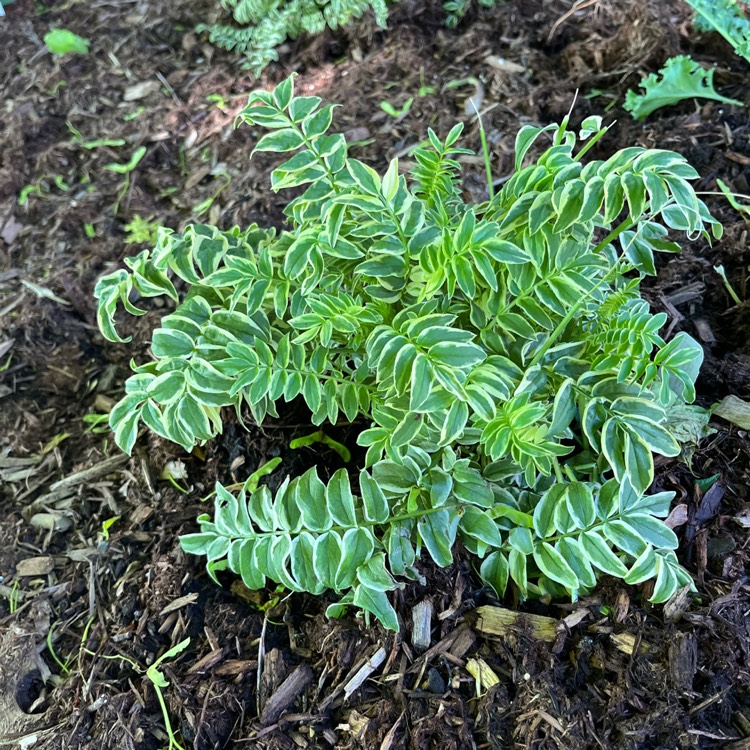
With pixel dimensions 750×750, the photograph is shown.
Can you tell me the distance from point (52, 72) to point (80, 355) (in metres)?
1.98

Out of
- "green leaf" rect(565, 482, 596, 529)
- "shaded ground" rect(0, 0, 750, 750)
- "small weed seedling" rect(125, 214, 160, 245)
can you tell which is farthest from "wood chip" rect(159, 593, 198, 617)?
"small weed seedling" rect(125, 214, 160, 245)

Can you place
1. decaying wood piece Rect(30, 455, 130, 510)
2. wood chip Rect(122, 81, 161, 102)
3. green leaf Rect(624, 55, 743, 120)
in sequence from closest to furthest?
decaying wood piece Rect(30, 455, 130, 510)
green leaf Rect(624, 55, 743, 120)
wood chip Rect(122, 81, 161, 102)

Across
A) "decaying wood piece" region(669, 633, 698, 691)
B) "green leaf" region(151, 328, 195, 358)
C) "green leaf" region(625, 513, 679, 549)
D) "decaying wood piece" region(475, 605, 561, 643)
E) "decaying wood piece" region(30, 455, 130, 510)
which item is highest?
"green leaf" region(151, 328, 195, 358)

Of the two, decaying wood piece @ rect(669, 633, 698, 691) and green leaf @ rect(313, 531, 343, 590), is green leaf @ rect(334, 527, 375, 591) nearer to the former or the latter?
green leaf @ rect(313, 531, 343, 590)

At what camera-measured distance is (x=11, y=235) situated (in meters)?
3.18

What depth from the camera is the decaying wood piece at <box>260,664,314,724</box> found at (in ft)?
5.79

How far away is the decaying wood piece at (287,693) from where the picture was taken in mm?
1765

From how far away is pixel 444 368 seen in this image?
1.50m

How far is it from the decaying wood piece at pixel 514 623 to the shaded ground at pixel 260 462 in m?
0.02

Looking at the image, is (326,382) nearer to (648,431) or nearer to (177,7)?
(648,431)

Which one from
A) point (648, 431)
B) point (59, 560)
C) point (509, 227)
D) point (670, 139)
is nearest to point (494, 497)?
point (648, 431)

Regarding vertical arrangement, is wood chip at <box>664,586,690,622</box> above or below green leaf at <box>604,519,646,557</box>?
below

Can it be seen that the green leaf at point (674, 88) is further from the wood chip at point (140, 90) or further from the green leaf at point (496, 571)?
the wood chip at point (140, 90)

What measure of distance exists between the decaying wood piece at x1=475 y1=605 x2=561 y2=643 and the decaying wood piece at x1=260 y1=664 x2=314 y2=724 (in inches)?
18.1
